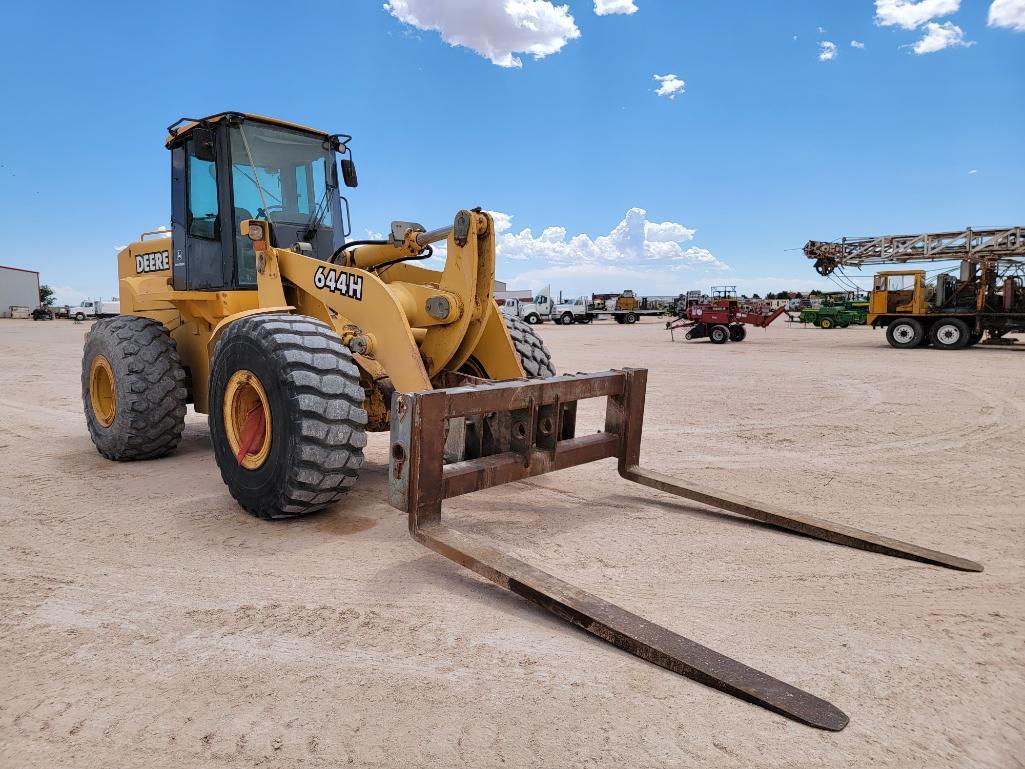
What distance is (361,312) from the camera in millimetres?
4742

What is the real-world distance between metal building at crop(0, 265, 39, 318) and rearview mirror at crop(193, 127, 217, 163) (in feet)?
206

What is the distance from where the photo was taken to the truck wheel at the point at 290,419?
3.96 meters

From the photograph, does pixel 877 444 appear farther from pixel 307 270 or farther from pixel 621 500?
pixel 307 270

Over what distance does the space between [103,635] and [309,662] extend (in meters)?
1.01

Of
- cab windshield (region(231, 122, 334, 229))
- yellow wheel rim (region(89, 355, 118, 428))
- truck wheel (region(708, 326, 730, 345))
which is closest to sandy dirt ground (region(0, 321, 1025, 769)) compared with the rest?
yellow wheel rim (region(89, 355, 118, 428))

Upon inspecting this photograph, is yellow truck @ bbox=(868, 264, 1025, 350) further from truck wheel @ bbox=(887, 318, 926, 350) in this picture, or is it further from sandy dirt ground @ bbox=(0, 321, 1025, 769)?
sandy dirt ground @ bbox=(0, 321, 1025, 769)

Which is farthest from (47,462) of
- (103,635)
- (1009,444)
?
(1009,444)

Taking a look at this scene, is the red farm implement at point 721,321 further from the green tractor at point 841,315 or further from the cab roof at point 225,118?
the cab roof at point 225,118

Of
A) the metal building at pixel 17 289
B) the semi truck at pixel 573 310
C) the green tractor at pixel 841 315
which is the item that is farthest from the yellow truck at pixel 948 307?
the metal building at pixel 17 289

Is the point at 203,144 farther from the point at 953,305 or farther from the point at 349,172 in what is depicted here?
the point at 953,305

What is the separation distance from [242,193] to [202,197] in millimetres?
584

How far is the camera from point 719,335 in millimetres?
24312

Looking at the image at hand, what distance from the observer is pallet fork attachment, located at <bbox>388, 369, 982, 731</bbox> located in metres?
2.52

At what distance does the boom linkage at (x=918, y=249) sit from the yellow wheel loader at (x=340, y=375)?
82.8 feet
